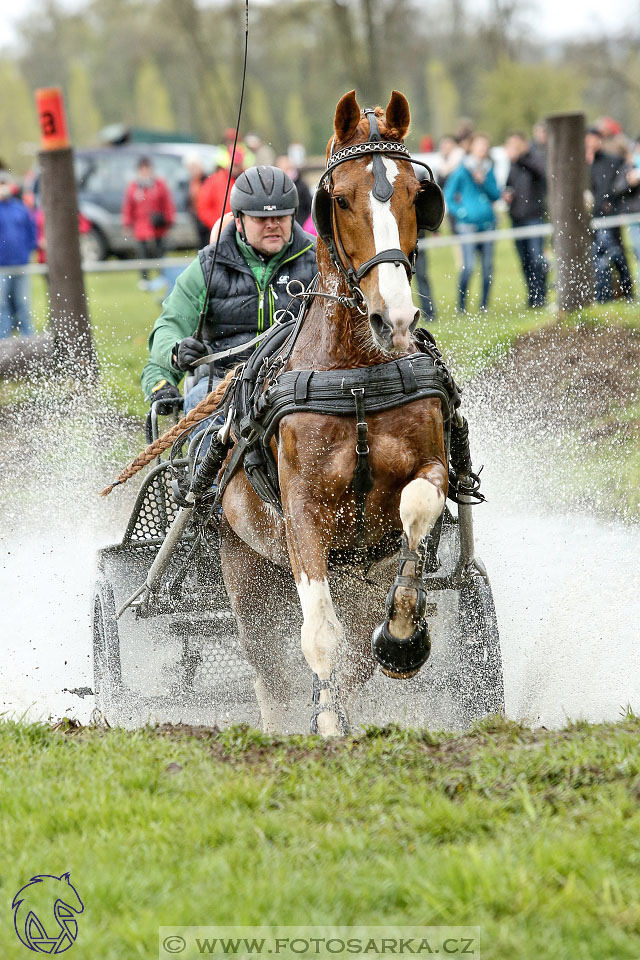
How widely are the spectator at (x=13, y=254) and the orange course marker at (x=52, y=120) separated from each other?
217 centimetres

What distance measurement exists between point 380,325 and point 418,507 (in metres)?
0.63

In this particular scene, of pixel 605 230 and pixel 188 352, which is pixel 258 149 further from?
pixel 188 352

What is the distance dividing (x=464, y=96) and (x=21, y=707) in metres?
46.2

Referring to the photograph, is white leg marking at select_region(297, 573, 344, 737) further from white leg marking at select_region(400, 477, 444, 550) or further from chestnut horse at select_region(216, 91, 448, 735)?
white leg marking at select_region(400, 477, 444, 550)

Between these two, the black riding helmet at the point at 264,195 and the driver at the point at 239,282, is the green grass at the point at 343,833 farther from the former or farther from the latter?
the black riding helmet at the point at 264,195

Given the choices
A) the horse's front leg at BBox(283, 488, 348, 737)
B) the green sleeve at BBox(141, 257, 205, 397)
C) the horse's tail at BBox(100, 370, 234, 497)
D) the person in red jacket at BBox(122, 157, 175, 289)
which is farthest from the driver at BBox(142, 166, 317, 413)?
the person in red jacket at BBox(122, 157, 175, 289)

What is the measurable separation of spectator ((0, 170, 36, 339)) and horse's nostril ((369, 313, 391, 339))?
331 inches

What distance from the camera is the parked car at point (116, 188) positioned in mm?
21875

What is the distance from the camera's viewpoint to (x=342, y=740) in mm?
4008

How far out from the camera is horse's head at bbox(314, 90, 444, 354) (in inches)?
149

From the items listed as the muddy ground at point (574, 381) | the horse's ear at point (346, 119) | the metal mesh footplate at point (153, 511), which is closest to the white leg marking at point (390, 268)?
the horse's ear at point (346, 119)

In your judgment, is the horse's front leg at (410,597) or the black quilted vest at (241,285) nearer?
the horse's front leg at (410,597)

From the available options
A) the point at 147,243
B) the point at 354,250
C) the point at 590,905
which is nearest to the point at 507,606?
the point at 354,250

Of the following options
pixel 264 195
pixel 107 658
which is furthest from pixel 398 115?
pixel 107 658
